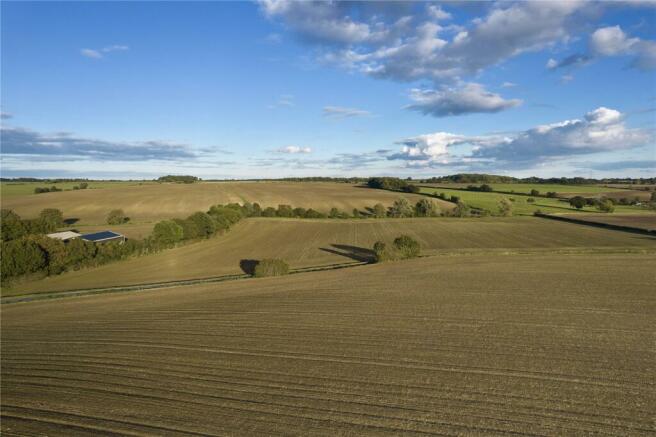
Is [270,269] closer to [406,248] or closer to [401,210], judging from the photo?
[406,248]

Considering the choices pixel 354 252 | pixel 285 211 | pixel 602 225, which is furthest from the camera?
pixel 285 211

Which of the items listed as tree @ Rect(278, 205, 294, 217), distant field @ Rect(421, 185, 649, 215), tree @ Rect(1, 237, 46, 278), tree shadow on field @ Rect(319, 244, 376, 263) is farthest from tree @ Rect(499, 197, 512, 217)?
tree @ Rect(1, 237, 46, 278)

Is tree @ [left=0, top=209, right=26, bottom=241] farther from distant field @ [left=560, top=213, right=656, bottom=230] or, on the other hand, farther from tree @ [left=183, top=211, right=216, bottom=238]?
distant field @ [left=560, top=213, right=656, bottom=230]

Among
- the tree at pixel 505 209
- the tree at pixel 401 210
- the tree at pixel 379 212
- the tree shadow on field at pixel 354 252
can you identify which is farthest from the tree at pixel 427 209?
the tree shadow on field at pixel 354 252

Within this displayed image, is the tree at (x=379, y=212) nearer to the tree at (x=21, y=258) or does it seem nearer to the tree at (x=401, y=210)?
the tree at (x=401, y=210)

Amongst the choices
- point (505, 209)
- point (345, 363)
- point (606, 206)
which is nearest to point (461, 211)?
point (505, 209)

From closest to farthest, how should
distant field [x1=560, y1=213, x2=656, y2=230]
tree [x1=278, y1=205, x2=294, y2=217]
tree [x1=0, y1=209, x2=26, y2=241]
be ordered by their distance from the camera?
tree [x1=0, y1=209, x2=26, y2=241] → distant field [x1=560, y1=213, x2=656, y2=230] → tree [x1=278, y1=205, x2=294, y2=217]
